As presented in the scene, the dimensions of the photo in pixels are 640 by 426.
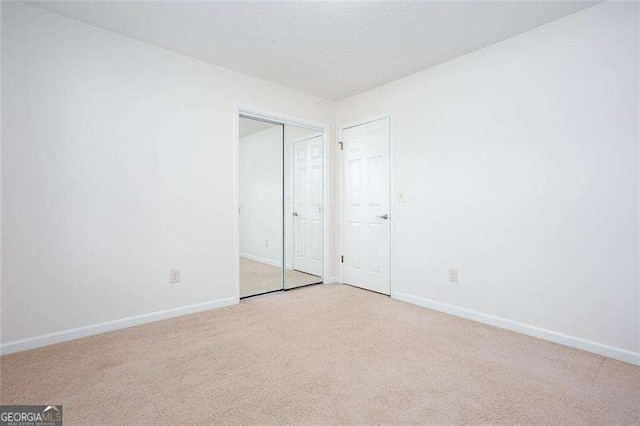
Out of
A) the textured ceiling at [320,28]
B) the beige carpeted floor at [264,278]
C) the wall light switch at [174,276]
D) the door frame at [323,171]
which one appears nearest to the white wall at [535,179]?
the textured ceiling at [320,28]

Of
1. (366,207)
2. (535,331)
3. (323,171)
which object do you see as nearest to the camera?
(535,331)

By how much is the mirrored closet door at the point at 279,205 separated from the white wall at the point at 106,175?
2.01 feet

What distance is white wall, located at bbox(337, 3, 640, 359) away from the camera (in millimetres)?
2137

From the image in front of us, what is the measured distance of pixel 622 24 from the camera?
2.11m

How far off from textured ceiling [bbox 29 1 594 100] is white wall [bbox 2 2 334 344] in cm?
25

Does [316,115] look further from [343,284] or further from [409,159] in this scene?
[343,284]

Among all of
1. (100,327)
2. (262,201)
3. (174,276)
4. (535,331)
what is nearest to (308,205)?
(262,201)

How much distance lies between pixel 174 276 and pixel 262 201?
1455mm

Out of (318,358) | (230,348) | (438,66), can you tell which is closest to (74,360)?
(230,348)

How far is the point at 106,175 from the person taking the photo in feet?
8.44

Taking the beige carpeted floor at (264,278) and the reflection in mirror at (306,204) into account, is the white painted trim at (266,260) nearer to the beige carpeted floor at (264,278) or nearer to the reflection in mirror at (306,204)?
the beige carpeted floor at (264,278)

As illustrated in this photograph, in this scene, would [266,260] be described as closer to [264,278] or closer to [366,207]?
[264,278]

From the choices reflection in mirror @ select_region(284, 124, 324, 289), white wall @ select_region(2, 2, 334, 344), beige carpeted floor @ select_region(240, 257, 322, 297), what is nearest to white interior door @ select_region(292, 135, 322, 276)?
reflection in mirror @ select_region(284, 124, 324, 289)

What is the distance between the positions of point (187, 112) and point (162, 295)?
5.61 ft
